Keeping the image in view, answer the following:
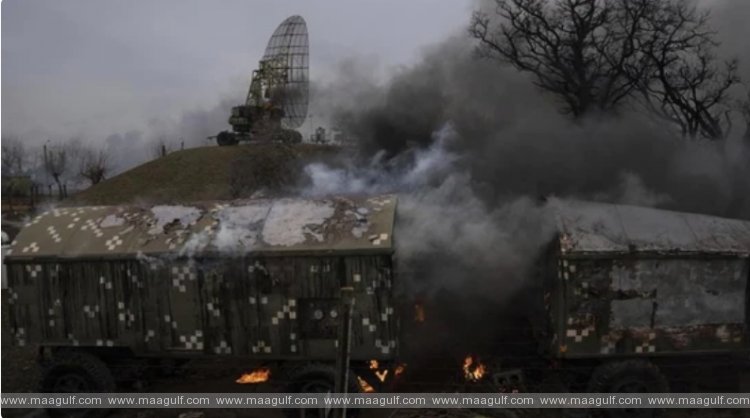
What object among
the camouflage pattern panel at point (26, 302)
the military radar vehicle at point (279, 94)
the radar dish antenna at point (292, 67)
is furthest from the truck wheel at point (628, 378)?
the radar dish antenna at point (292, 67)

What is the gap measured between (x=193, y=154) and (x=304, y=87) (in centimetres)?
916

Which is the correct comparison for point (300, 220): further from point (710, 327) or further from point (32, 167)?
point (32, 167)

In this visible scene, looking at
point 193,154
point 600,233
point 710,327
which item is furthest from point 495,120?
point 193,154

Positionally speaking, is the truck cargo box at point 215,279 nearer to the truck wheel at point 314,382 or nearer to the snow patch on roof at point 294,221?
the snow patch on roof at point 294,221

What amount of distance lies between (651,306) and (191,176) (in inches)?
1292

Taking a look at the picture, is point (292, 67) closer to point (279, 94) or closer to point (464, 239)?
point (279, 94)

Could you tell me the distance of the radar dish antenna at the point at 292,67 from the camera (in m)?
38.8

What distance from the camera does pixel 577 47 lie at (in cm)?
2356

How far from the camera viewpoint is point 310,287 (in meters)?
8.83

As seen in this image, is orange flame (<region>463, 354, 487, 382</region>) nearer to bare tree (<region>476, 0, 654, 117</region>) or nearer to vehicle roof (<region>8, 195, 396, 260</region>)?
vehicle roof (<region>8, 195, 396, 260</region>)

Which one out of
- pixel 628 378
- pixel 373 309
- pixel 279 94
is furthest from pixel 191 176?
pixel 628 378

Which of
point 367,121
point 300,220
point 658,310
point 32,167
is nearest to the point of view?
point 658,310

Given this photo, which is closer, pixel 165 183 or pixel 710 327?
pixel 710 327

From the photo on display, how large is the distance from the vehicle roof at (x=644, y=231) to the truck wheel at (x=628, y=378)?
1.72 meters
